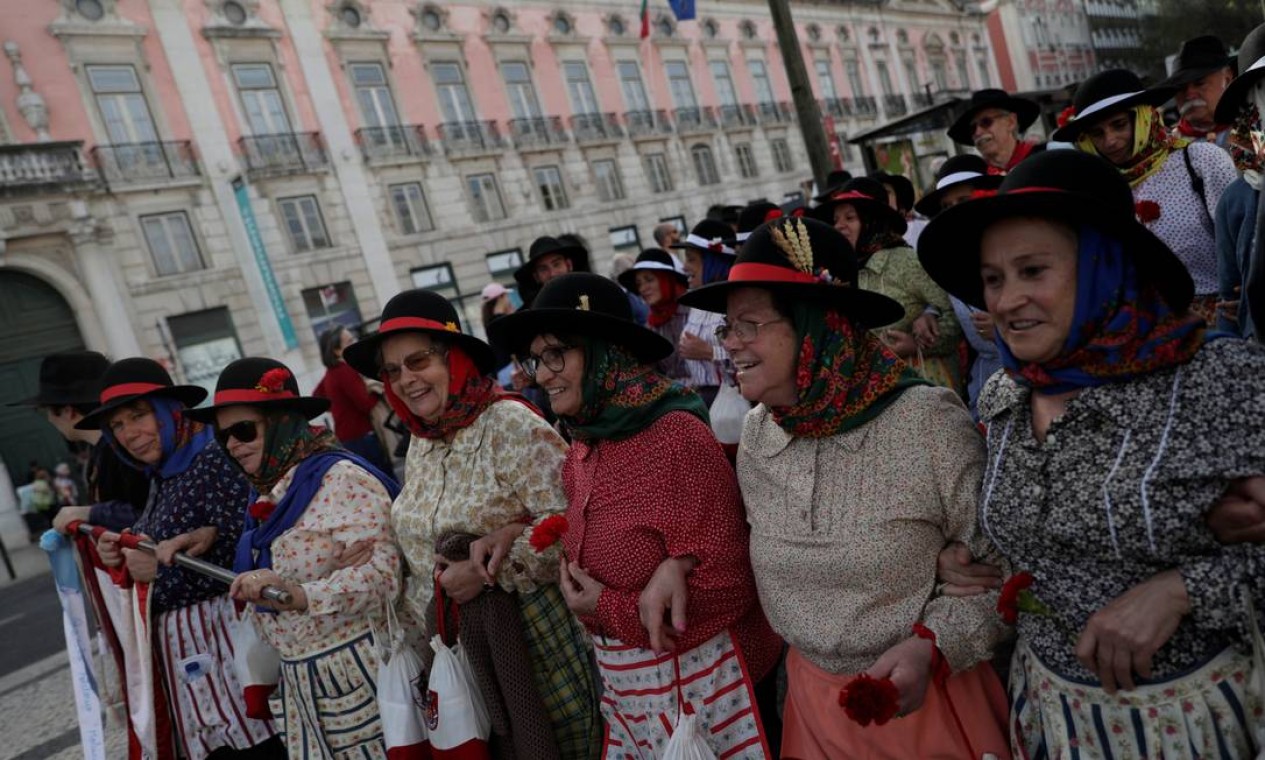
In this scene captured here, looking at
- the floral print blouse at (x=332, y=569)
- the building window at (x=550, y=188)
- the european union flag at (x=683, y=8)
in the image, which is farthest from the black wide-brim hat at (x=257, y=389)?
the building window at (x=550, y=188)

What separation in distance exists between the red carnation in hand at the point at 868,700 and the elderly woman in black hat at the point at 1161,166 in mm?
2585

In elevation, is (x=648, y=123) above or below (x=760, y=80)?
below

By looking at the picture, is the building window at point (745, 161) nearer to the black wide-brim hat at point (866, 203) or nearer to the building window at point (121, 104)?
the building window at point (121, 104)

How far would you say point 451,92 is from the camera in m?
24.7

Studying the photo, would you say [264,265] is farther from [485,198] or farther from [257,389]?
[257,389]

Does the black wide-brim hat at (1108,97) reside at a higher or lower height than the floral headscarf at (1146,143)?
higher

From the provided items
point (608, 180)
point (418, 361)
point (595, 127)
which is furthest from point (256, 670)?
point (595, 127)

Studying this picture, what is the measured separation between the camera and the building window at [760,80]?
112 ft

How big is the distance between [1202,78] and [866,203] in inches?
83.6

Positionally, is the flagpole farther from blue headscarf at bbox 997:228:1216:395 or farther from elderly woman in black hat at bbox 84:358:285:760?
blue headscarf at bbox 997:228:1216:395

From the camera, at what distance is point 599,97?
28078 millimetres


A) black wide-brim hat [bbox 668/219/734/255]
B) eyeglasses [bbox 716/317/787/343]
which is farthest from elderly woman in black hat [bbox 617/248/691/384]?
eyeglasses [bbox 716/317/787/343]

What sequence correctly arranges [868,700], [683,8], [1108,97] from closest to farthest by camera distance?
1. [868,700]
2. [1108,97]
3. [683,8]

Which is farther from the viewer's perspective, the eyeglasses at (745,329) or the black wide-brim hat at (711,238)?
the black wide-brim hat at (711,238)
